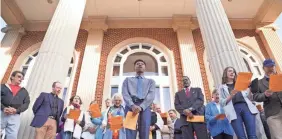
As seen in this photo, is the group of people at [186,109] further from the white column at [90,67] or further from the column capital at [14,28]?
the column capital at [14,28]

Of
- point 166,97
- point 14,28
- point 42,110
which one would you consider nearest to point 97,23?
point 14,28

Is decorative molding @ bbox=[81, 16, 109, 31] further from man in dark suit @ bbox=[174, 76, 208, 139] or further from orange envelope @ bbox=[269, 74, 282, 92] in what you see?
orange envelope @ bbox=[269, 74, 282, 92]

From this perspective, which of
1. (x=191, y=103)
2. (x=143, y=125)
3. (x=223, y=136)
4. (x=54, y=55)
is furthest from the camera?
(x=54, y=55)

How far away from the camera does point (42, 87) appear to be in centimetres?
455

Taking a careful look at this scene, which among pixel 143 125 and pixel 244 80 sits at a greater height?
pixel 244 80

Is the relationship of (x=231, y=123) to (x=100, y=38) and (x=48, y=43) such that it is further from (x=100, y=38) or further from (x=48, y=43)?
(x=100, y=38)

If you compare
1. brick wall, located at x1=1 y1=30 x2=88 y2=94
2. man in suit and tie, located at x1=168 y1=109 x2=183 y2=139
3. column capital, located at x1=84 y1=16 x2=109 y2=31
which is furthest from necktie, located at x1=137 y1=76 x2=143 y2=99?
column capital, located at x1=84 y1=16 x2=109 y2=31

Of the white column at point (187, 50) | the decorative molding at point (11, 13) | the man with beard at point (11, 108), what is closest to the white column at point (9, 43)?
the decorative molding at point (11, 13)

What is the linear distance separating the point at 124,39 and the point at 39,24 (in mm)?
4468

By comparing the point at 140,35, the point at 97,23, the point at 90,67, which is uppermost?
the point at 97,23

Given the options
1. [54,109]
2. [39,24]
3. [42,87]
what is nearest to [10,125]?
[54,109]

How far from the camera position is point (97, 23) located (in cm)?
1104

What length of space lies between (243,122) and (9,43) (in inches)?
425

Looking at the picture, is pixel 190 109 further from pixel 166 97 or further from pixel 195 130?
pixel 166 97
